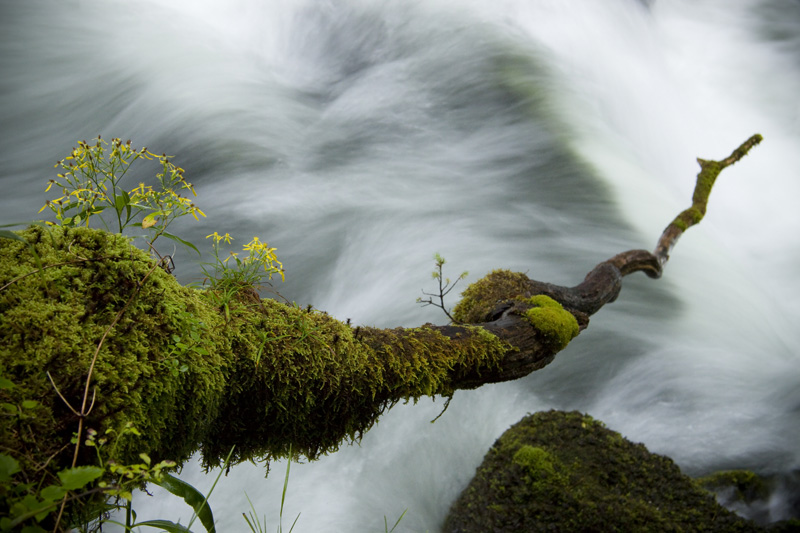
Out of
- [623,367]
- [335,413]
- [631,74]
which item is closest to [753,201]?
[631,74]

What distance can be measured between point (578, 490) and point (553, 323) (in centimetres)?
145

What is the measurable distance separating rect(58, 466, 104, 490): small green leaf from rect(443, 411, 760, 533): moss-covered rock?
287cm

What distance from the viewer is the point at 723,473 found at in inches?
182

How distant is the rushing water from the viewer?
493 cm

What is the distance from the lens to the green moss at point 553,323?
9.41 ft

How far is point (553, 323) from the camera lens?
114 inches

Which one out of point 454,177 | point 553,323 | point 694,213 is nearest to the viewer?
point 553,323

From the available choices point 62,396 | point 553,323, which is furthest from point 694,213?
point 62,396

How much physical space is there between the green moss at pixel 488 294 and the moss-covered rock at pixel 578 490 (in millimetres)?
1264

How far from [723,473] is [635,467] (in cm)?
120

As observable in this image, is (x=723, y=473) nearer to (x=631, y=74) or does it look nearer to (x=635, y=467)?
(x=635, y=467)

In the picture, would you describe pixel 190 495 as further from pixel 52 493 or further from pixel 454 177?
pixel 454 177

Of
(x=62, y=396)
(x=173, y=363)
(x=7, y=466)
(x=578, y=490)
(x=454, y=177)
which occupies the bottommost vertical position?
(x=578, y=490)

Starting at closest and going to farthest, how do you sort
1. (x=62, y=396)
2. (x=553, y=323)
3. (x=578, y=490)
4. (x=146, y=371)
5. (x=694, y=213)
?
(x=62, y=396) < (x=146, y=371) < (x=553, y=323) < (x=578, y=490) < (x=694, y=213)
